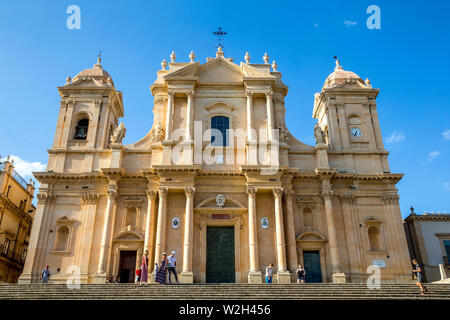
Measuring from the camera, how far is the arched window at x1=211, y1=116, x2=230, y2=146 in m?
25.6

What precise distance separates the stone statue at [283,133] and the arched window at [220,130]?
10.9 ft

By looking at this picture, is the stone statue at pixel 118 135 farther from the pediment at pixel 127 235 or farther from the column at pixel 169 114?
the pediment at pixel 127 235

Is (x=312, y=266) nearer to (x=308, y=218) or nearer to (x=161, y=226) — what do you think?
(x=308, y=218)

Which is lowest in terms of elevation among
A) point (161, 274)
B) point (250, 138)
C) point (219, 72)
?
point (161, 274)

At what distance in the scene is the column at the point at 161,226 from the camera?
22.0 m

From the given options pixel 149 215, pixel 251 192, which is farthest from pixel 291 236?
pixel 149 215

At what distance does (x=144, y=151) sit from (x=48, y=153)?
6.03m

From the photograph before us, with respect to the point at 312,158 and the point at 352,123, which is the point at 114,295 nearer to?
the point at 312,158

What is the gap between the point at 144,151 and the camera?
83.0 feet

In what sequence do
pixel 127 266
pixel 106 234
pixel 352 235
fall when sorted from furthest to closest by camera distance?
pixel 352 235 < pixel 127 266 < pixel 106 234

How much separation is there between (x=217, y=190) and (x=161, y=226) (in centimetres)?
387

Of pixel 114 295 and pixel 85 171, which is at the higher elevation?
pixel 85 171

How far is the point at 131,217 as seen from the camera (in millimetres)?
24062

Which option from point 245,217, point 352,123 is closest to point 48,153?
point 245,217
